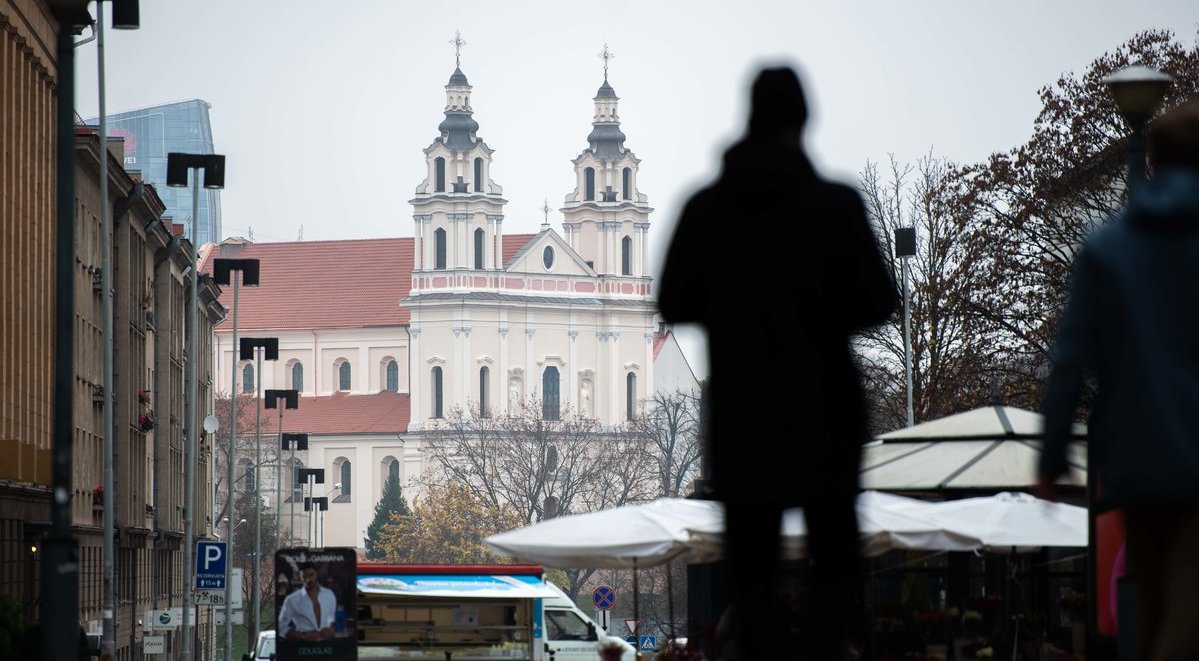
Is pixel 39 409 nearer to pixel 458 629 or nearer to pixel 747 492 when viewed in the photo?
pixel 458 629

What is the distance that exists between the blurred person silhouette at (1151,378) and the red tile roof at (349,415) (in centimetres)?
13554

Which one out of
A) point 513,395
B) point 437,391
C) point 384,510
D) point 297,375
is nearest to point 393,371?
point 297,375

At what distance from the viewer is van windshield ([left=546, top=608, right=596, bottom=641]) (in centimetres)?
3919

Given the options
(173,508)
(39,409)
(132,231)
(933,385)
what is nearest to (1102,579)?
(39,409)

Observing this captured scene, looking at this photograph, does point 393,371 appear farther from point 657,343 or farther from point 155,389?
point 155,389

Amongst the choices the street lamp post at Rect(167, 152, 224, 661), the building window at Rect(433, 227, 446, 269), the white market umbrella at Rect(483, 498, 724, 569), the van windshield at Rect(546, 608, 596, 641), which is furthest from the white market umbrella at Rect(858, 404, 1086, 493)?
the building window at Rect(433, 227, 446, 269)

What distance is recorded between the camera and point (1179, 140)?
491 cm

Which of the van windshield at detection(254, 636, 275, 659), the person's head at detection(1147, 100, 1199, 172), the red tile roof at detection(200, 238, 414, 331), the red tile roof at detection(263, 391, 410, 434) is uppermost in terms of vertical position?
the red tile roof at detection(200, 238, 414, 331)

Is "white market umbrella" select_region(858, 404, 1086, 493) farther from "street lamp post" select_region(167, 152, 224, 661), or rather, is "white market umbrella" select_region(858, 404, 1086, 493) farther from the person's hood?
"street lamp post" select_region(167, 152, 224, 661)

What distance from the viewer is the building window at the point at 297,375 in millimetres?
148500

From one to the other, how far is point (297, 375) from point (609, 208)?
987 inches

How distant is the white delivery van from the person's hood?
984 inches

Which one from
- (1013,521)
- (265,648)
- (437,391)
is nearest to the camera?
(1013,521)

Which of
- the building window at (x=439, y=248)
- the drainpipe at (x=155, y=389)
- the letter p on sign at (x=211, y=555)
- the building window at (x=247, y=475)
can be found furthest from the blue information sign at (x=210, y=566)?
the building window at (x=439, y=248)
